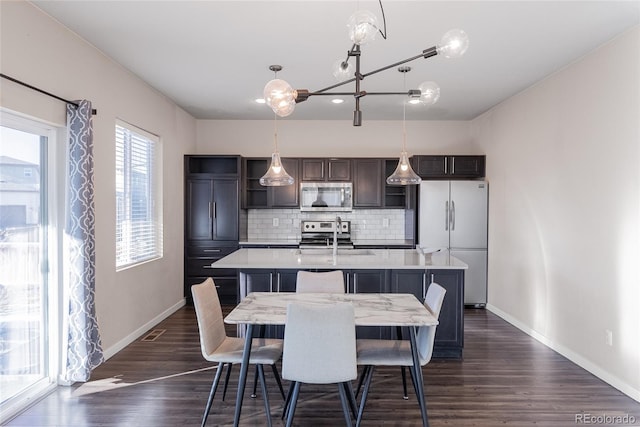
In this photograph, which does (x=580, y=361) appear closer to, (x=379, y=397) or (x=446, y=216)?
(x=379, y=397)

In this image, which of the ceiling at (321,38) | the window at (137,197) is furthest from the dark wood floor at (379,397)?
the ceiling at (321,38)

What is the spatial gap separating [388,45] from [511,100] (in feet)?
7.98

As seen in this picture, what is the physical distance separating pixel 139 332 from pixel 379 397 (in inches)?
108

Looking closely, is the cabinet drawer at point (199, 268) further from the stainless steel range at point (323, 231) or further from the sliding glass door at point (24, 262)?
the sliding glass door at point (24, 262)

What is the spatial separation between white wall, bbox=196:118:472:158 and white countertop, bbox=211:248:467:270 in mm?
2535

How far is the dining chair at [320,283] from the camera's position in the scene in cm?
345

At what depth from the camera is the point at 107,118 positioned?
157 inches

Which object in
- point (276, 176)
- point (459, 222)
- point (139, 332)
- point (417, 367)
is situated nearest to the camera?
point (417, 367)

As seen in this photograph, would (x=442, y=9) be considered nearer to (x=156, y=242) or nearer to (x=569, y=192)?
(x=569, y=192)

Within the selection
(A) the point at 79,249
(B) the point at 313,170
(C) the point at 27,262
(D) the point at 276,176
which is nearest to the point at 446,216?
(B) the point at 313,170

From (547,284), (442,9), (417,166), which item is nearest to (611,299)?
(547,284)

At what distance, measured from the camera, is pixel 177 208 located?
595 cm

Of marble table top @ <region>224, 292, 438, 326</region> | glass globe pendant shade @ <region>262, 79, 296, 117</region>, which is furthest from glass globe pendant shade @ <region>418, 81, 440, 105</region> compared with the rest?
marble table top @ <region>224, 292, 438, 326</region>

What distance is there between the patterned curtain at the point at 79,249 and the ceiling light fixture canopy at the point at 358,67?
1.59m
